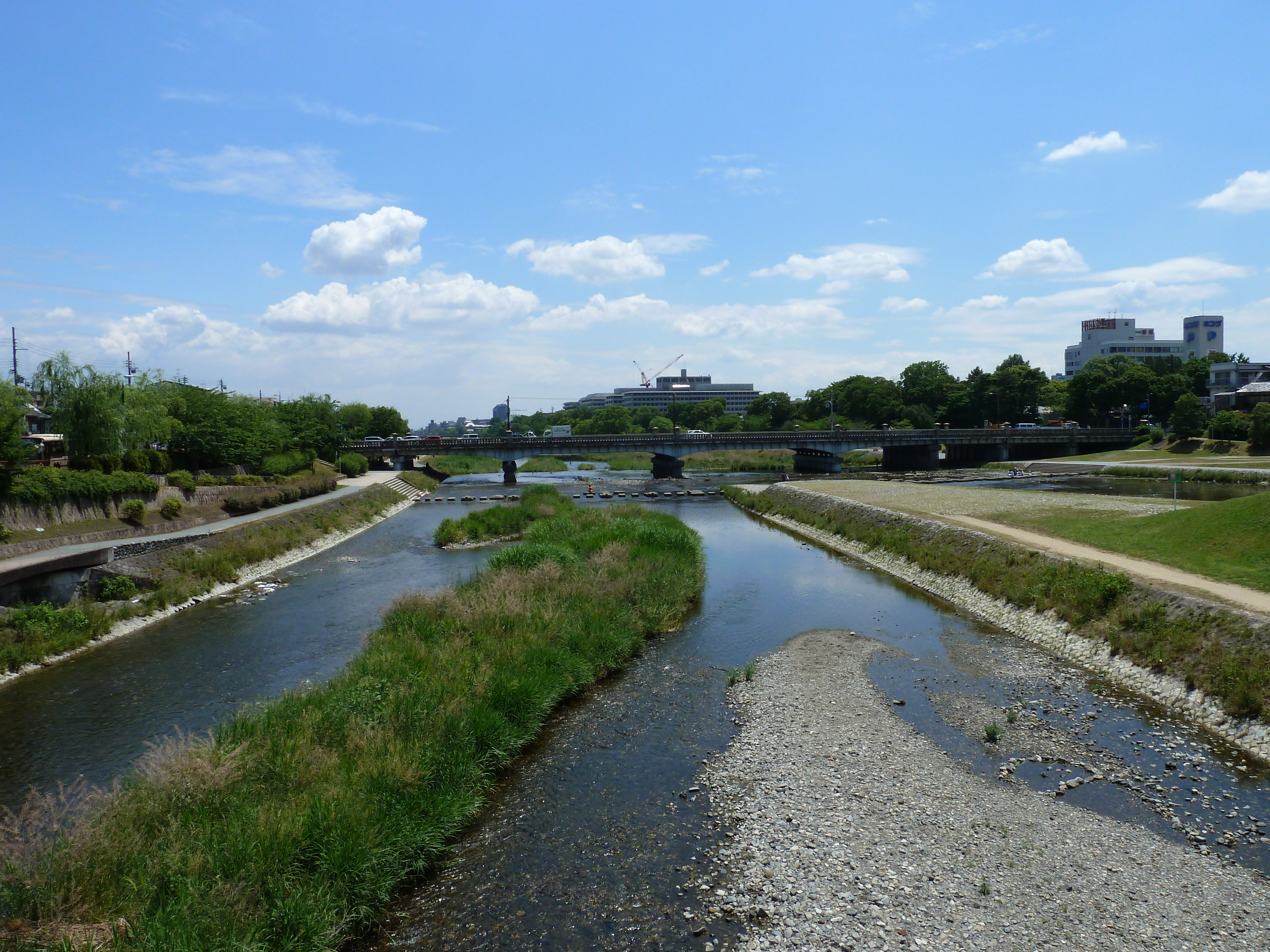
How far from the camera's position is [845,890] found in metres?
11.3

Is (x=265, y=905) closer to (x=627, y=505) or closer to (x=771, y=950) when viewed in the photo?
(x=771, y=950)

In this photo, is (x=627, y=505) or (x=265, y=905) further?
(x=627, y=505)

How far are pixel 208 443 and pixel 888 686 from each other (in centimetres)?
5478

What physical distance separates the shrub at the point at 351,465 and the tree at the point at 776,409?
4038 inches

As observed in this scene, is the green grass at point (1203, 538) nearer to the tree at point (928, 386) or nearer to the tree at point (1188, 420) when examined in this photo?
the tree at point (1188, 420)

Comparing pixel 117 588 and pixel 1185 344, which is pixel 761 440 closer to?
pixel 117 588

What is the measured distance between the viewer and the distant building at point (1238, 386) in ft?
307

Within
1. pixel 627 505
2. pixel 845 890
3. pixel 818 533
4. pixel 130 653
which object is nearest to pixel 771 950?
pixel 845 890

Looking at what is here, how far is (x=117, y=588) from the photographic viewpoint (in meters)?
30.5

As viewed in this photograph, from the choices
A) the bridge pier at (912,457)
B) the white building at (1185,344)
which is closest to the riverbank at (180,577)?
the bridge pier at (912,457)

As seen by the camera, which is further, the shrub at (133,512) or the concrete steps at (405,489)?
Answer: the concrete steps at (405,489)

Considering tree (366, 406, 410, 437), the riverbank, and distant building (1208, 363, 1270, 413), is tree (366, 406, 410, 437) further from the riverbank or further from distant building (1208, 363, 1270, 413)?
distant building (1208, 363, 1270, 413)

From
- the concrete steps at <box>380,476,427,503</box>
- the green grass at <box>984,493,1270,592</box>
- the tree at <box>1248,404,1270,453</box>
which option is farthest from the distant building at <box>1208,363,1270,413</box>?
the concrete steps at <box>380,476,427,503</box>

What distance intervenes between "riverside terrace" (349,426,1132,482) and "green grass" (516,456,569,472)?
67.0ft
